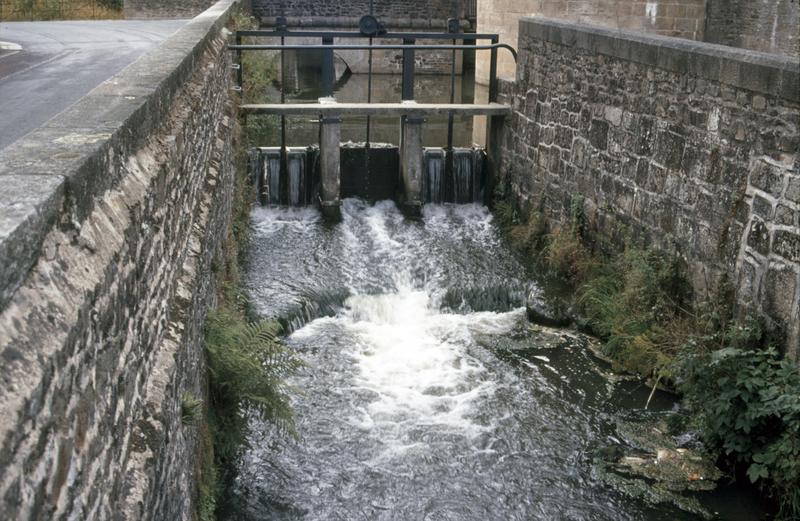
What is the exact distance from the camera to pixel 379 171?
13.8m

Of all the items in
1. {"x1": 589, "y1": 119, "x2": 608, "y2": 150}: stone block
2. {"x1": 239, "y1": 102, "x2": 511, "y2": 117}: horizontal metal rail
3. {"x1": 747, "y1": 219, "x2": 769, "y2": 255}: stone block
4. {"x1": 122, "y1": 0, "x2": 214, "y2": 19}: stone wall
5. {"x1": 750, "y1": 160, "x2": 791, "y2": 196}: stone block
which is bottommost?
{"x1": 747, "y1": 219, "x2": 769, "y2": 255}: stone block

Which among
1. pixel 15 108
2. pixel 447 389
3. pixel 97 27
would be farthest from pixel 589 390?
pixel 97 27

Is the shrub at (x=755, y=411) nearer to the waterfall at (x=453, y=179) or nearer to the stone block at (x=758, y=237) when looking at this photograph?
the stone block at (x=758, y=237)

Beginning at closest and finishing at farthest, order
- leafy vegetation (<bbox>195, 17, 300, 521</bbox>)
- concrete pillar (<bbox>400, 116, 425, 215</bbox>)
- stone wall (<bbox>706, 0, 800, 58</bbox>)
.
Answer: leafy vegetation (<bbox>195, 17, 300, 521</bbox>) < concrete pillar (<bbox>400, 116, 425, 215</bbox>) < stone wall (<bbox>706, 0, 800, 58</bbox>)

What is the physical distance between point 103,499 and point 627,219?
7652 millimetres

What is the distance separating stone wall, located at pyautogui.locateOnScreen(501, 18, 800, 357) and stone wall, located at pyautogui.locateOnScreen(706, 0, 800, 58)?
513 cm

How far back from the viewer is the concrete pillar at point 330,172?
13.2m

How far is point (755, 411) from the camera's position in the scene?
6500 mm

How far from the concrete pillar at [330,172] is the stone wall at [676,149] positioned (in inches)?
94.5

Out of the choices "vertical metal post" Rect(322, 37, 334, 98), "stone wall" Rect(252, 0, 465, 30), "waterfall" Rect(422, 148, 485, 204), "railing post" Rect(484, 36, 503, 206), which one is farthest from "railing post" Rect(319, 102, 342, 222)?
"stone wall" Rect(252, 0, 465, 30)

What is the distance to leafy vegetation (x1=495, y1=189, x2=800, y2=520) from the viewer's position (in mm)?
6445

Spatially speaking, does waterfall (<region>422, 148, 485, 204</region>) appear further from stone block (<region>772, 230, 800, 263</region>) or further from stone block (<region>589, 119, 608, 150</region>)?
stone block (<region>772, 230, 800, 263</region>)

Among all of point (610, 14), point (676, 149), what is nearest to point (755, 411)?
point (676, 149)

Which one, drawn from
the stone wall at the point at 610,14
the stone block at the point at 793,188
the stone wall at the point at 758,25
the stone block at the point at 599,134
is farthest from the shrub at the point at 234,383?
the stone wall at the point at 758,25
